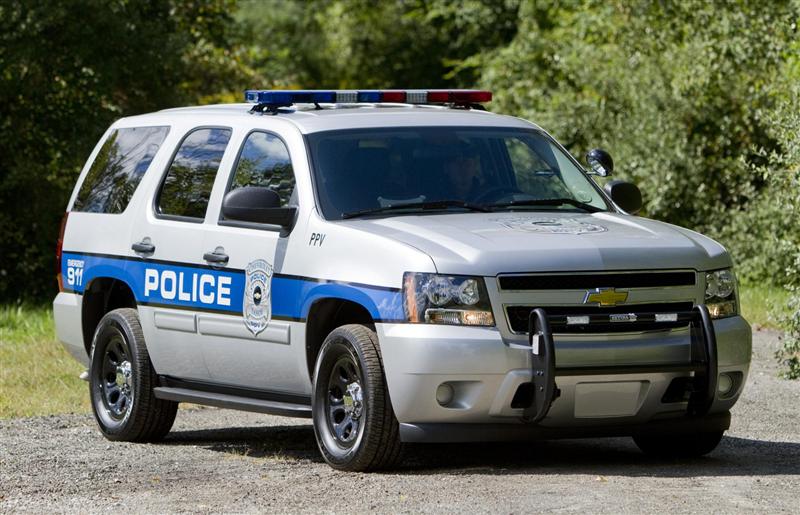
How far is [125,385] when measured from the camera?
9.72m

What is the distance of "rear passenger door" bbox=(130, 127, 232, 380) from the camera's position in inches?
351

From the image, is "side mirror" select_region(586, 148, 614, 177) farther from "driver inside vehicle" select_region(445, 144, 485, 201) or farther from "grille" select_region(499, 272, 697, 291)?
"grille" select_region(499, 272, 697, 291)

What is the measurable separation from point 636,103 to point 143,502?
14.9m

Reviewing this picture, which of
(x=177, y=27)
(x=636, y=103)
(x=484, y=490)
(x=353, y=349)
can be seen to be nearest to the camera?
(x=484, y=490)

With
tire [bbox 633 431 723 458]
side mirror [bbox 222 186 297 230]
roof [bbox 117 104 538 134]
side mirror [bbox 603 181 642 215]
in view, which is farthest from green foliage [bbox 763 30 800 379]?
side mirror [bbox 222 186 297 230]

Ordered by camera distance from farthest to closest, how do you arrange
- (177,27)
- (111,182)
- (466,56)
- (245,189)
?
1. (466,56)
2. (177,27)
3. (111,182)
4. (245,189)

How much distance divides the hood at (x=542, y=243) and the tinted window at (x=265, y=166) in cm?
70

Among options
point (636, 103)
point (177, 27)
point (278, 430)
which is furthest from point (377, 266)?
point (177, 27)

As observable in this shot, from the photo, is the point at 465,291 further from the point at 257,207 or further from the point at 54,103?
the point at 54,103

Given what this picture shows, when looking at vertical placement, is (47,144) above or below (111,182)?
below

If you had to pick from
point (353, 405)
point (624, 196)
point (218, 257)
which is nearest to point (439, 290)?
point (353, 405)

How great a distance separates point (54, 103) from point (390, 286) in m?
15.8

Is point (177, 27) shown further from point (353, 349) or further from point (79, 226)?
point (353, 349)

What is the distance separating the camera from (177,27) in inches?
966
